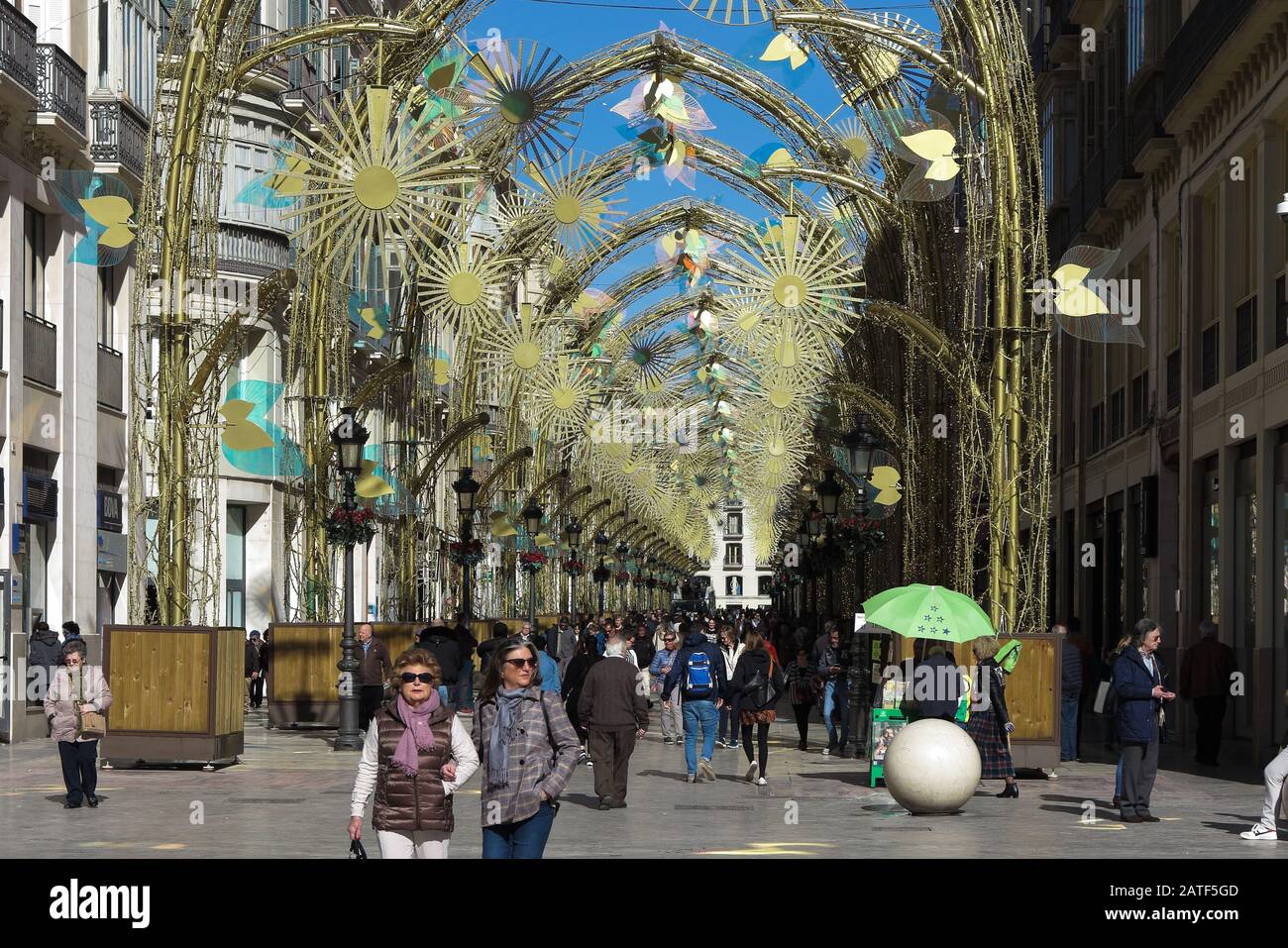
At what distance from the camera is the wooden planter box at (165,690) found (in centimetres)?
2486

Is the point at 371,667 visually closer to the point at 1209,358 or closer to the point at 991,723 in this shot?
the point at 991,723

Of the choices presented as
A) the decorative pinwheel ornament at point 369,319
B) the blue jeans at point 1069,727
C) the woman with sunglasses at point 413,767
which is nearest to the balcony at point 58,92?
the decorative pinwheel ornament at point 369,319

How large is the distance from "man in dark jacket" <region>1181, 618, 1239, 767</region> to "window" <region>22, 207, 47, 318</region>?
1869cm

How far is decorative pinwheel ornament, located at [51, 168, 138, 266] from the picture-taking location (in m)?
23.9

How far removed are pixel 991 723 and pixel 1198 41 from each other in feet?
40.9

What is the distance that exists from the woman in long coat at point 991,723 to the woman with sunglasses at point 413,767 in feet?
38.5

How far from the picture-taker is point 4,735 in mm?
30609

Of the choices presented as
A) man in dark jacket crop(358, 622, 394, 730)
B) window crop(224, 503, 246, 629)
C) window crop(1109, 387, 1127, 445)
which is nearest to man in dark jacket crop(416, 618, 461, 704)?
man in dark jacket crop(358, 622, 394, 730)

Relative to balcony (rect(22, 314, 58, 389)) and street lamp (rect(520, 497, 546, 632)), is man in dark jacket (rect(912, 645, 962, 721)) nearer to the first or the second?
balcony (rect(22, 314, 58, 389))

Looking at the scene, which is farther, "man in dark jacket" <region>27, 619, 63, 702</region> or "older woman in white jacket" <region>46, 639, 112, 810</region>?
"man in dark jacket" <region>27, 619, 63, 702</region>

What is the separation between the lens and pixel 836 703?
31969 millimetres

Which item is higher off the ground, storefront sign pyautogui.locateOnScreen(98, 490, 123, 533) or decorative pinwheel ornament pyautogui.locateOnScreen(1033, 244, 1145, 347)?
decorative pinwheel ornament pyautogui.locateOnScreen(1033, 244, 1145, 347)
